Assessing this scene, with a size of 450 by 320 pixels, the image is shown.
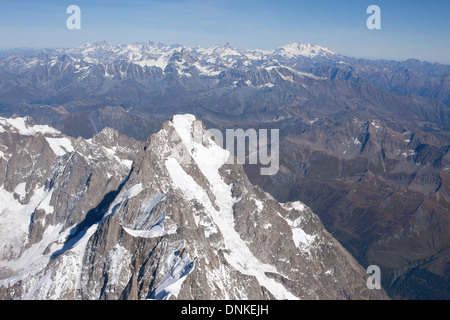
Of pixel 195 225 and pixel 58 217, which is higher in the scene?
pixel 195 225

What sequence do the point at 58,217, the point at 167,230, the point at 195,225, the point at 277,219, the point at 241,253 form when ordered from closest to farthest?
the point at 167,230, the point at 195,225, the point at 241,253, the point at 277,219, the point at 58,217
